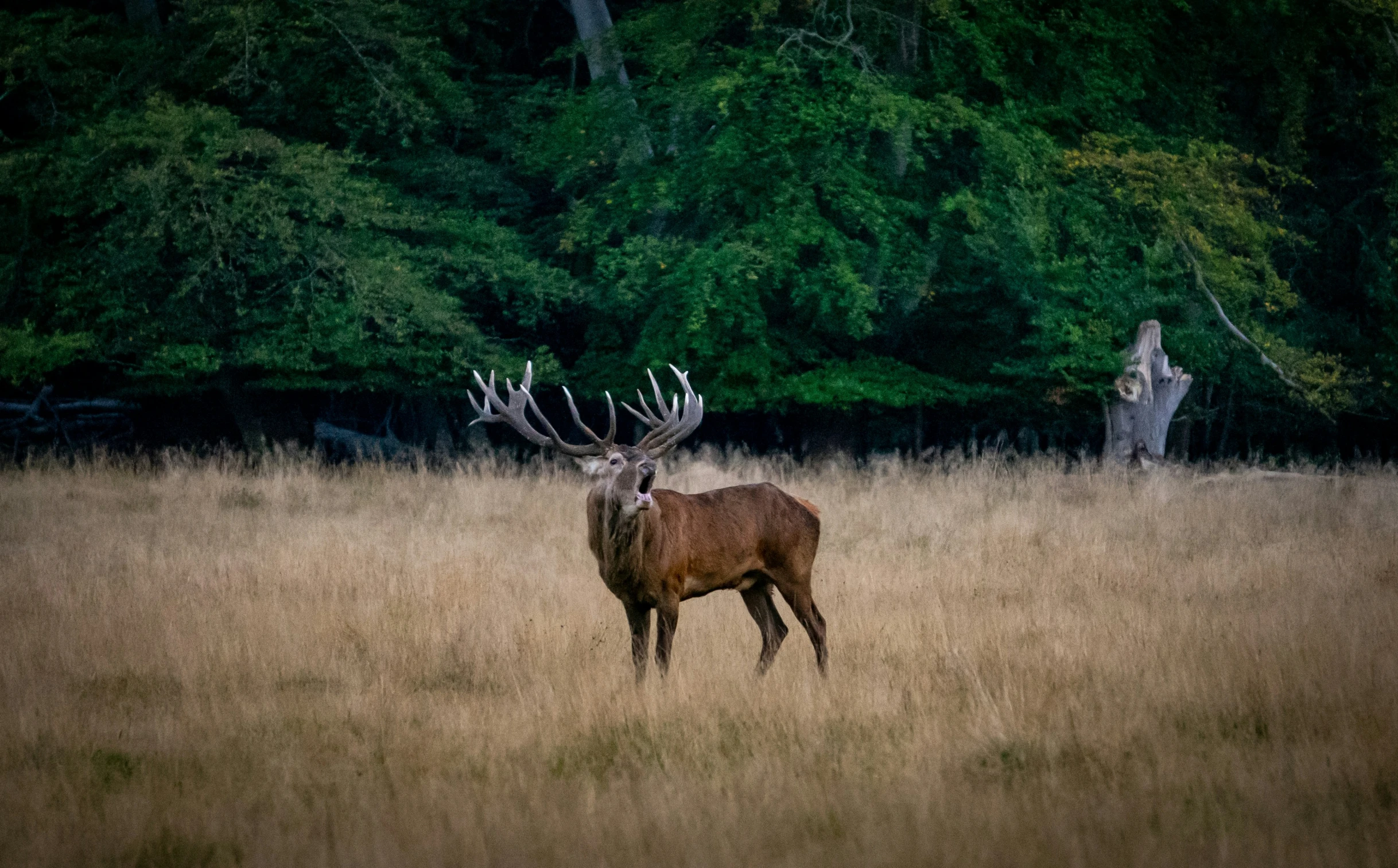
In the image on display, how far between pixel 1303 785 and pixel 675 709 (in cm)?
260

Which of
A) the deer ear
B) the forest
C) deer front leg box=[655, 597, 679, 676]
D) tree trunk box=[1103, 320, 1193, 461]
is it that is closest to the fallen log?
the forest

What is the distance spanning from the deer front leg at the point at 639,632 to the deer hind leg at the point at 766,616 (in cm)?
65

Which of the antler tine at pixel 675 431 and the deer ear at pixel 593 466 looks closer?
the deer ear at pixel 593 466

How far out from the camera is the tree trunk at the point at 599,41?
1862 centimetres

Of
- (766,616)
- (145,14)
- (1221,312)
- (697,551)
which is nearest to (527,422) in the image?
(697,551)

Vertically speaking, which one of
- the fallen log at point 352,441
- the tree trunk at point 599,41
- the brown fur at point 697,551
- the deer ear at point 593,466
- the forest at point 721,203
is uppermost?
the tree trunk at point 599,41

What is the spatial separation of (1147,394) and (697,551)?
11.2 metres

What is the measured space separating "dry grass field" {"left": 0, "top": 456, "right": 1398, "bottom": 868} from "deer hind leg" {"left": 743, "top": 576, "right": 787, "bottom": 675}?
7.7 inches

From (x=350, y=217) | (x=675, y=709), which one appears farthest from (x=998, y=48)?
(x=675, y=709)

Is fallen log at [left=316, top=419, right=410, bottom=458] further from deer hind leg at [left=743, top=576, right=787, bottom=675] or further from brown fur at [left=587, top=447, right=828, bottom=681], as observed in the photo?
brown fur at [left=587, top=447, right=828, bottom=681]

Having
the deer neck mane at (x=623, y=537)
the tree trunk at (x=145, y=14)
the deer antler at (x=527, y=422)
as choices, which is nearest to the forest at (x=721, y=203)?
the tree trunk at (x=145, y=14)

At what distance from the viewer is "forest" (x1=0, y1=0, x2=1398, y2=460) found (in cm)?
1698

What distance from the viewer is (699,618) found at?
8602mm

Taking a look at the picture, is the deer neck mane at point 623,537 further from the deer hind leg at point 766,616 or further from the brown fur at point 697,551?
the deer hind leg at point 766,616
